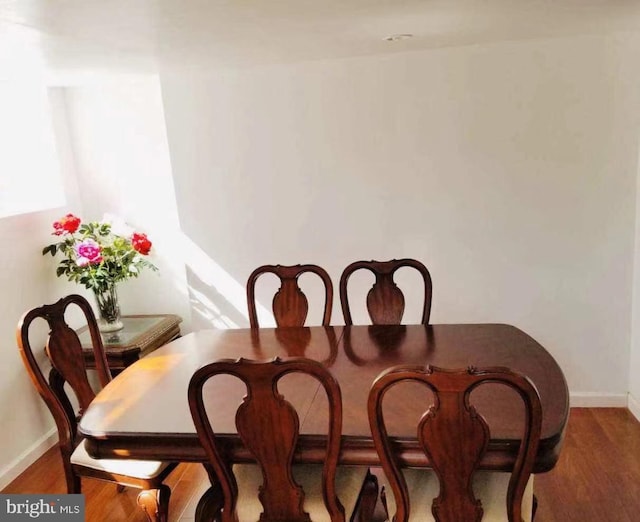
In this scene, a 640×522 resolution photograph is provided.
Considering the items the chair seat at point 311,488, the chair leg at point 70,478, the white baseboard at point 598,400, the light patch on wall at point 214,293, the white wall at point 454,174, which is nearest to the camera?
the chair seat at point 311,488

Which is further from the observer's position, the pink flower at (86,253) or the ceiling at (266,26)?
the pink flower at (86,253)

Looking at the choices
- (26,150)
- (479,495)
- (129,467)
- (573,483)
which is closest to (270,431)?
(479,495)

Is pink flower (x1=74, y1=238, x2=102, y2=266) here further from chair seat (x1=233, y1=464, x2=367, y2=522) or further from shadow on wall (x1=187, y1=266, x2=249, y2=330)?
chair seat (x1=233, y1=464, x2=367, y2=522)

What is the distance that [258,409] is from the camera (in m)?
1.50

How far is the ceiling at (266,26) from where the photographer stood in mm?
1648

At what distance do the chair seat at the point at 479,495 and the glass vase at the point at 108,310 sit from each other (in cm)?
199

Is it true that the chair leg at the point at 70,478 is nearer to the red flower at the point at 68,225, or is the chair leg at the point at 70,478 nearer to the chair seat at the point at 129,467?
the chair seat at the point at 129,467

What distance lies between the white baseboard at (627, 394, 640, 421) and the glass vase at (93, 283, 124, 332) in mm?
2859

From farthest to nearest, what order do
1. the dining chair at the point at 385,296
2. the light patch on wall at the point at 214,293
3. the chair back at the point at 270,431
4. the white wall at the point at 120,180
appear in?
the light patch on wall at the point at 214,293 → the white wall at the point at 120,180 → the dining chair at the point at 385,296 → the chair back at the point at 270,431

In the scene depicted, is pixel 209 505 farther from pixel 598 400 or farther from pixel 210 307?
pixel 598 400

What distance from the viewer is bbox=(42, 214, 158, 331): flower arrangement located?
299 centimetres

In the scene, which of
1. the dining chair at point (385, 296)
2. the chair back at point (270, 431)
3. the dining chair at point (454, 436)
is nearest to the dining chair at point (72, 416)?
the chair back at point (270, 431)

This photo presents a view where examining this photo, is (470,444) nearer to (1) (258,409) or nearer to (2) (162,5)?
(1) (258,409)

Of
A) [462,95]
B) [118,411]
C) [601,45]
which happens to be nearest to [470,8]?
[462,95]
